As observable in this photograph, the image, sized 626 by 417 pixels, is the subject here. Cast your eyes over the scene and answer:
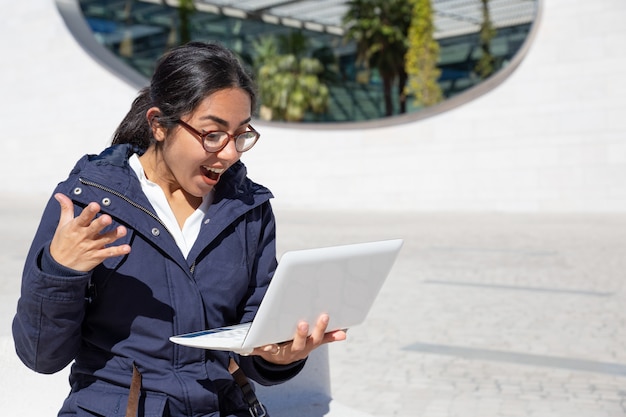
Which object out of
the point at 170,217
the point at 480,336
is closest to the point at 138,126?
the point at 170,217

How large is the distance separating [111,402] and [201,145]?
0.62 m

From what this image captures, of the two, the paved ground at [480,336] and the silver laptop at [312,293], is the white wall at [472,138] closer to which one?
the paved ground at [480,336]

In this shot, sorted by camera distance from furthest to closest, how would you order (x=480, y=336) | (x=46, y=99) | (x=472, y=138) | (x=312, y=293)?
(x=46, y=99)
(x=472, y=138)
(x=480, y=336)
(x=312, y=293)

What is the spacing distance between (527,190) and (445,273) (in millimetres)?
8874

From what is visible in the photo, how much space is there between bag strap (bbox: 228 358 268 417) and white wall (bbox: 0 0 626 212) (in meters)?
15.3

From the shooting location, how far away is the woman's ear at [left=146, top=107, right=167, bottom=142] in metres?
2.08

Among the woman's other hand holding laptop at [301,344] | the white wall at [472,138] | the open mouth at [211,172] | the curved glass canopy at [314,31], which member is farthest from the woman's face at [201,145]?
the curved glass canopy at [314,31]

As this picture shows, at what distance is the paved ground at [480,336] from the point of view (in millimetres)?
4277

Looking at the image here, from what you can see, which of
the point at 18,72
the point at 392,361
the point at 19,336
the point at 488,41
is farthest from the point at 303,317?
the point at 488,41

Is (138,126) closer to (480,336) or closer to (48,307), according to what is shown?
(48,307)

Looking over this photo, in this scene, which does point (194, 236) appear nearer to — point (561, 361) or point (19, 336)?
point (19, 336)

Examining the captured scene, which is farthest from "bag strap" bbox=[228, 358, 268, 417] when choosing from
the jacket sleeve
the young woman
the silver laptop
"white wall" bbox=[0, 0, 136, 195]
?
"white wall" bbox=[0, 0, 136, 195]

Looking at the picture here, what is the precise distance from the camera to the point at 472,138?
684 inches

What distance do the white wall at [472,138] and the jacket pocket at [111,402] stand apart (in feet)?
50.8
